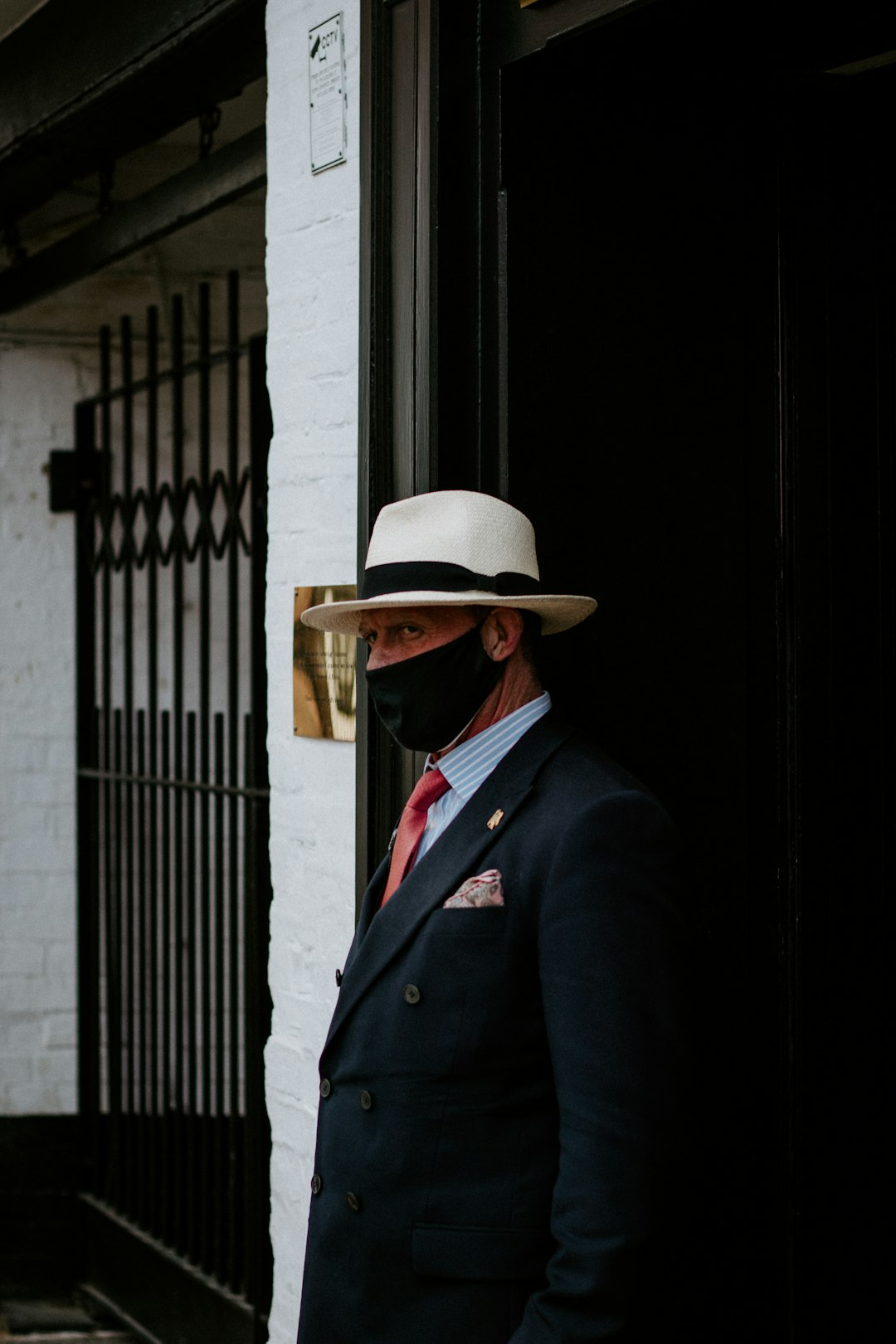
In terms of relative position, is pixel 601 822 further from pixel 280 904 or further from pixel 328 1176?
pixel 280 904

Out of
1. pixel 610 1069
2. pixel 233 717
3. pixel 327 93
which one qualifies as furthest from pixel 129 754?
pixel 610 1069

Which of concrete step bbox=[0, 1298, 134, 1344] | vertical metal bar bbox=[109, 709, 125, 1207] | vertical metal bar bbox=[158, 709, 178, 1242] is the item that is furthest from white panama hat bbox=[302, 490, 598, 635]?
concrete step bbox=[0, 1298, 134, 1344]

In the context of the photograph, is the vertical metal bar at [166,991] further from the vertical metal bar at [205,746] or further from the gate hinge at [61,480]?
the gate hinge at [61,480]

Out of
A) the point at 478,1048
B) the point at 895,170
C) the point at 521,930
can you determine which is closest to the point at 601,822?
the point at 521,930

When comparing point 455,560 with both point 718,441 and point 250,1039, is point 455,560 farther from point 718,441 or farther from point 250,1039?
point 250,1039

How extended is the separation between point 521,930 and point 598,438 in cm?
93

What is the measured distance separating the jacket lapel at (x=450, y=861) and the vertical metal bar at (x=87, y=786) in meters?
2.88

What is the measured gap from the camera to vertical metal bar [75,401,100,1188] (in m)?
4.38

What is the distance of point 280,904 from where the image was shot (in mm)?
2654

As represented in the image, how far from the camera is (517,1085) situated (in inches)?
60.8

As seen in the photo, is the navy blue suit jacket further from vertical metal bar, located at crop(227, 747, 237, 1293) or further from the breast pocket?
vertical metal bar, located at crop(227, 747, 237, 1293)

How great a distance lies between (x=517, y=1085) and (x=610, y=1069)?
149mm

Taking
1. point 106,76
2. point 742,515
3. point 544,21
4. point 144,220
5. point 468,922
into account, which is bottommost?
point 468,922

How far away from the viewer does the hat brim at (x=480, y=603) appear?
5.45 ft
